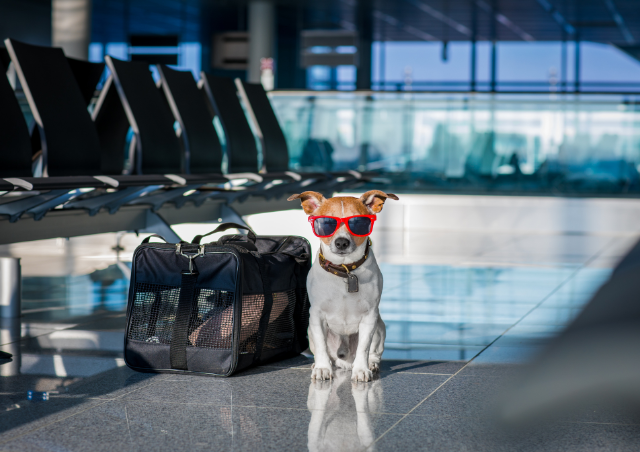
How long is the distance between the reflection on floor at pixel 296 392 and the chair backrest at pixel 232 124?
1543 millimetres

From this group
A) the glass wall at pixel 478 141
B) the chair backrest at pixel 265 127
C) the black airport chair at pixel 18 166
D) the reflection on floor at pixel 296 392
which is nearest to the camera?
the reflection on floor at pixel 296 392

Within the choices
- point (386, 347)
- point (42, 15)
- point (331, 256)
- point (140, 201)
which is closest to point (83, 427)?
point (331, 256)

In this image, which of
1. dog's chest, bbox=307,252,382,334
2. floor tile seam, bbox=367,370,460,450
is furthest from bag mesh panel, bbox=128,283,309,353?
floor tile seam, bbox=367,370,460,450

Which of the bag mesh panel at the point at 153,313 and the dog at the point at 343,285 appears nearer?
the dog at the point at 343,285

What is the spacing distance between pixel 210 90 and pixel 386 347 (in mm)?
3041

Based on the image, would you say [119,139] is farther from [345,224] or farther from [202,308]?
[345,224]

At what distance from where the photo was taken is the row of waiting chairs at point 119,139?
3.79m

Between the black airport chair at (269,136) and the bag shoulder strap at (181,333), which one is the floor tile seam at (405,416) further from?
the black airport chair at (269,136)

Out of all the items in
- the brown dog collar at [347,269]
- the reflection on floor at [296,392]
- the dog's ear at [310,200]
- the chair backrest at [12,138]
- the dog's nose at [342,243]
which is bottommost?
the reflection on floor at [296,392]

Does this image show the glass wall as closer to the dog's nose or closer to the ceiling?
the ceiling

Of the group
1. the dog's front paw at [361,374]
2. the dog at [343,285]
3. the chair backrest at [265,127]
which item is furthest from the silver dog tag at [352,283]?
the chair backrest at [265,127]

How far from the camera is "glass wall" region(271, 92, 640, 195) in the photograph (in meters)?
10.7

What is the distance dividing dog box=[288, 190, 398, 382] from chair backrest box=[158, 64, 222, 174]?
256 centimetres

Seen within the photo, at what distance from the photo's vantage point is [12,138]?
379 centimetres
